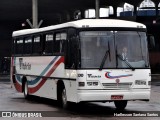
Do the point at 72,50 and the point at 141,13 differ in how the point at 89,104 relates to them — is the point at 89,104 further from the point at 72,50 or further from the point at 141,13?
the point at 141,13

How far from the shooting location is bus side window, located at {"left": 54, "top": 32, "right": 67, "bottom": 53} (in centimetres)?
1736

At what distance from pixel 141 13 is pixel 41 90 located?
49.6m

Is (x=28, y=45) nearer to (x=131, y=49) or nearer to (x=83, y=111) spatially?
(x=83, y=111)

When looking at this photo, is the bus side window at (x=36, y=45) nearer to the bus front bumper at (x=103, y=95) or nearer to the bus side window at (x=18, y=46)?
the bus side window at (x=18, y=46)

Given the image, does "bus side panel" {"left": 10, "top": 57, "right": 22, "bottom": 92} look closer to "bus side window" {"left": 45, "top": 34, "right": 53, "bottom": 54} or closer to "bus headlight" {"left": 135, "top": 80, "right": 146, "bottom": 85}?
"bus side window" {"left": 45, "top": 34, "right": 53, "bottom": 54}

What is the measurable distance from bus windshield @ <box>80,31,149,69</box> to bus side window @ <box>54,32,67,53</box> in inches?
59.2

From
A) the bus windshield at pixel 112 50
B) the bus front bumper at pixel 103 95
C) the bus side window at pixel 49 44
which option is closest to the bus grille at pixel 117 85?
the bus front bumper at pixel 103 95

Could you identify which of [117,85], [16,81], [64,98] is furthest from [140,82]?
[16,81]

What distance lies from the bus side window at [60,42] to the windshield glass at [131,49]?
2.02 m

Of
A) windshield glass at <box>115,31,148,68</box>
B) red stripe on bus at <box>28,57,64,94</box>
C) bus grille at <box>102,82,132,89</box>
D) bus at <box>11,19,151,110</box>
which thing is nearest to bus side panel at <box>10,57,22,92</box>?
red stripe on bus at <box>28,57,64,94</box>

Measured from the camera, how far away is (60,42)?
1772 centimetres

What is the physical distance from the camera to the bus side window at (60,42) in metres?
17.4

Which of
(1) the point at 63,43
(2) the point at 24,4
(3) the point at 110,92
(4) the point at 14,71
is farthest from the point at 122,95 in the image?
(2) the point at 24,4

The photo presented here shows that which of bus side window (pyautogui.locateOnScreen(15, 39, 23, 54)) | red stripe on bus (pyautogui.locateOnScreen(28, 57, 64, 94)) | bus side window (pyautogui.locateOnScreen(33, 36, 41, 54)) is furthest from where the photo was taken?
bus side window (pyautogui.locateOnScreen(15, 39, 23, 54))
